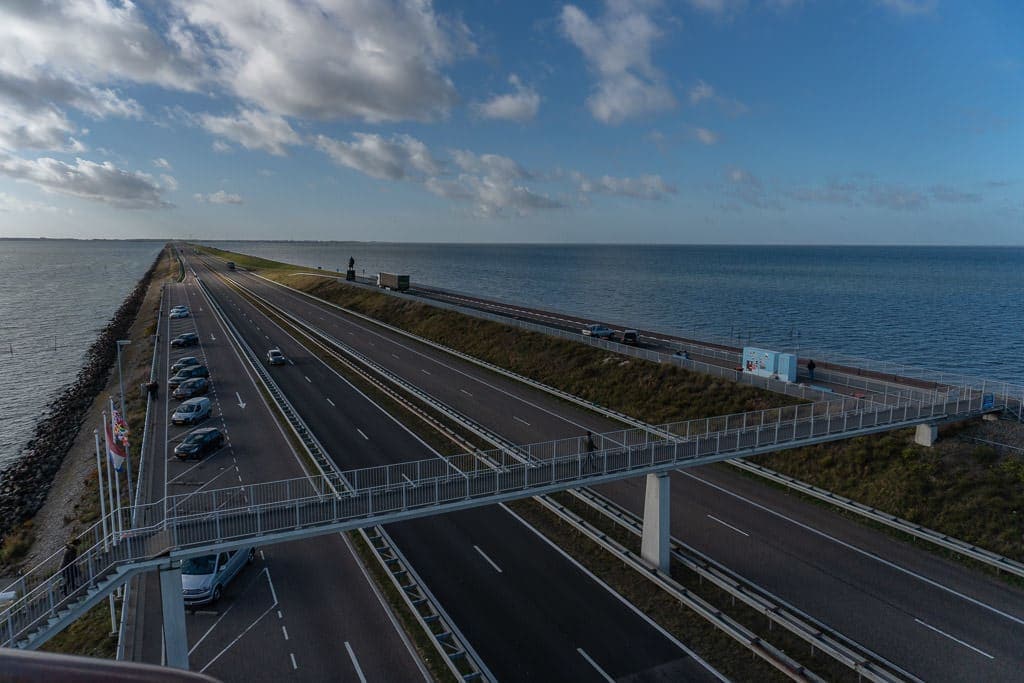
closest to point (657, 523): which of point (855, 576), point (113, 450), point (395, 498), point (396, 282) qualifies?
point (855, 576)

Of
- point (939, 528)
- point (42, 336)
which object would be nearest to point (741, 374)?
point (939, 528)

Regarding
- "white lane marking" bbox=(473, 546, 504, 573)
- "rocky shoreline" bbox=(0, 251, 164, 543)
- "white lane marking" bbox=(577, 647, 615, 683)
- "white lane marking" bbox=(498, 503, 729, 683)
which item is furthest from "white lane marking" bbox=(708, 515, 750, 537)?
"rocky shoreline" bbox=(0, 251, 164, 543)

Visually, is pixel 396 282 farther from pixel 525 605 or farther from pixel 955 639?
pixel 955 639

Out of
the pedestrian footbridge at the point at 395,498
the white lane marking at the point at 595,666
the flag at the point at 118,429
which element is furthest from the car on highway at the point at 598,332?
the flag at the point at 118,429

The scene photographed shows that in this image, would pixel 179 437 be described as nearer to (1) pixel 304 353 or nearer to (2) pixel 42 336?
(1) pixel 304 353

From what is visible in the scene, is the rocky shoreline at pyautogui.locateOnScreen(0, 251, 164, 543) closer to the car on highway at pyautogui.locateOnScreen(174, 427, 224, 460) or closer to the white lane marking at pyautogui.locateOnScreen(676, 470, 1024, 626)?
the car on highway at pyautogui.locateOnScreen(174, 427, 224, 460)

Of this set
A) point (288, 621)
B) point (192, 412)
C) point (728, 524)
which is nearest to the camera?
point (288, 621)

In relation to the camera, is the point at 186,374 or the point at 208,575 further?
the point at 186,374
